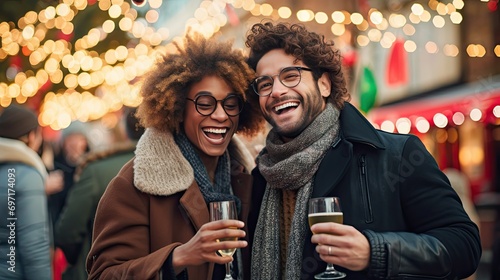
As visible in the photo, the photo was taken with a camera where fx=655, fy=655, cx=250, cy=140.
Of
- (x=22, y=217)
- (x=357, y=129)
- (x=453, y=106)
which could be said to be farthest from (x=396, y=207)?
(x=453, y=106)

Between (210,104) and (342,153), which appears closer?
(342,153)

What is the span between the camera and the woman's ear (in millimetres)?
3239

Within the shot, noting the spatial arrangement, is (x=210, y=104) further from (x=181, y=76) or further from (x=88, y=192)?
(x=88, y=192)

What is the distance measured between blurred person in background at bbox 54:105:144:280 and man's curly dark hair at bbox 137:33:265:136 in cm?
124

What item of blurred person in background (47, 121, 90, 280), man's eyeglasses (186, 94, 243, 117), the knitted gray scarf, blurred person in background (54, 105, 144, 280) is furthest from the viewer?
blurred person in background (47, 121, 90, 280)

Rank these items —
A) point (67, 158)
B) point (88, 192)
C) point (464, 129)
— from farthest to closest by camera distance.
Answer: point (464, 129)
point (67, 158)
point (88, 192)

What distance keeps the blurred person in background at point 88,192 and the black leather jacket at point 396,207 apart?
6.72ft

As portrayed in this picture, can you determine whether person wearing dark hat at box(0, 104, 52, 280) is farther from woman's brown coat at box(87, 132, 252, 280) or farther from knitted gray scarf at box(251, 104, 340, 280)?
knitted gray scarf at box(251, 104, 340, 280)

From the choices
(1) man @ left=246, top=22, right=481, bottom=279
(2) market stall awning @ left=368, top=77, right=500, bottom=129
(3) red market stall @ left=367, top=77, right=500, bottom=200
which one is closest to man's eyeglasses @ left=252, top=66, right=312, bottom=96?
(1) man @ left=246, top=22, right=481, bottom=279

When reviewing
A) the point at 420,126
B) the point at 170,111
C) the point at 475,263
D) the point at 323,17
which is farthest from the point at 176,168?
the point at 420,126

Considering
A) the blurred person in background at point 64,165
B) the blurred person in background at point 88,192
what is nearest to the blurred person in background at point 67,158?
the blurred person in background at point 64,165

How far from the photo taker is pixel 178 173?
3.21 m

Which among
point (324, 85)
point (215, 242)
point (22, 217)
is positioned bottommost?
point (215, 242)

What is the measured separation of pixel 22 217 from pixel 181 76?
1.38 meters
